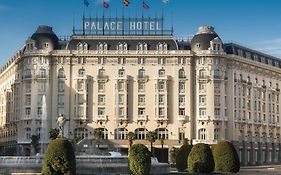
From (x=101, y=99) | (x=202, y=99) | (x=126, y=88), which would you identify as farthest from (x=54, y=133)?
(x=202, y=99)

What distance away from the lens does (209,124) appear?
436 ft

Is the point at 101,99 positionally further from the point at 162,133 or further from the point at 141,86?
the point at 162,133

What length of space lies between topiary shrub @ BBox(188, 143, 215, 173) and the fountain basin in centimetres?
482

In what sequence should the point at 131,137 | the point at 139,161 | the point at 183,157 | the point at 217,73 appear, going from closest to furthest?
1. the point at 139,161
2. the point at 183,157
3. the point at 131,137
4. the point at 217,73

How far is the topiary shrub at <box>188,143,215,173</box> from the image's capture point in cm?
6588

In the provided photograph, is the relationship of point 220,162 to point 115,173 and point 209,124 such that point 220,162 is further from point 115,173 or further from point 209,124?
point 209,124

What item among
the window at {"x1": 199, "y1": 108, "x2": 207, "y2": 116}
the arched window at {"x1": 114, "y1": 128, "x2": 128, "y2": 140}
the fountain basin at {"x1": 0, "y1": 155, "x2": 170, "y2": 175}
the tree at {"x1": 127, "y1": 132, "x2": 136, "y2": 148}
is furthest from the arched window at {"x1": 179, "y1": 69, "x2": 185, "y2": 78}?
the fountain basin at {"x1": 0, "y1": 155, "x2": 170, "y2": 175}

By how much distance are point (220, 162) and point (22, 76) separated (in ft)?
254

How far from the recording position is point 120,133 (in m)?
133

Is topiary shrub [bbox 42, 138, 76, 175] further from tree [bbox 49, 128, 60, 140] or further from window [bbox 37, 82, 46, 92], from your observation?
window [bbox 37, 82, 46, 92]

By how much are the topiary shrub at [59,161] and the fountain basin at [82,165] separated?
507 cm

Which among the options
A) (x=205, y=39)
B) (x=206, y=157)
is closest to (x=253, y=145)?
(x=205, y=39)

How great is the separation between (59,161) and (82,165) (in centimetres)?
735

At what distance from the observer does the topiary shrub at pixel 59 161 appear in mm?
53438
